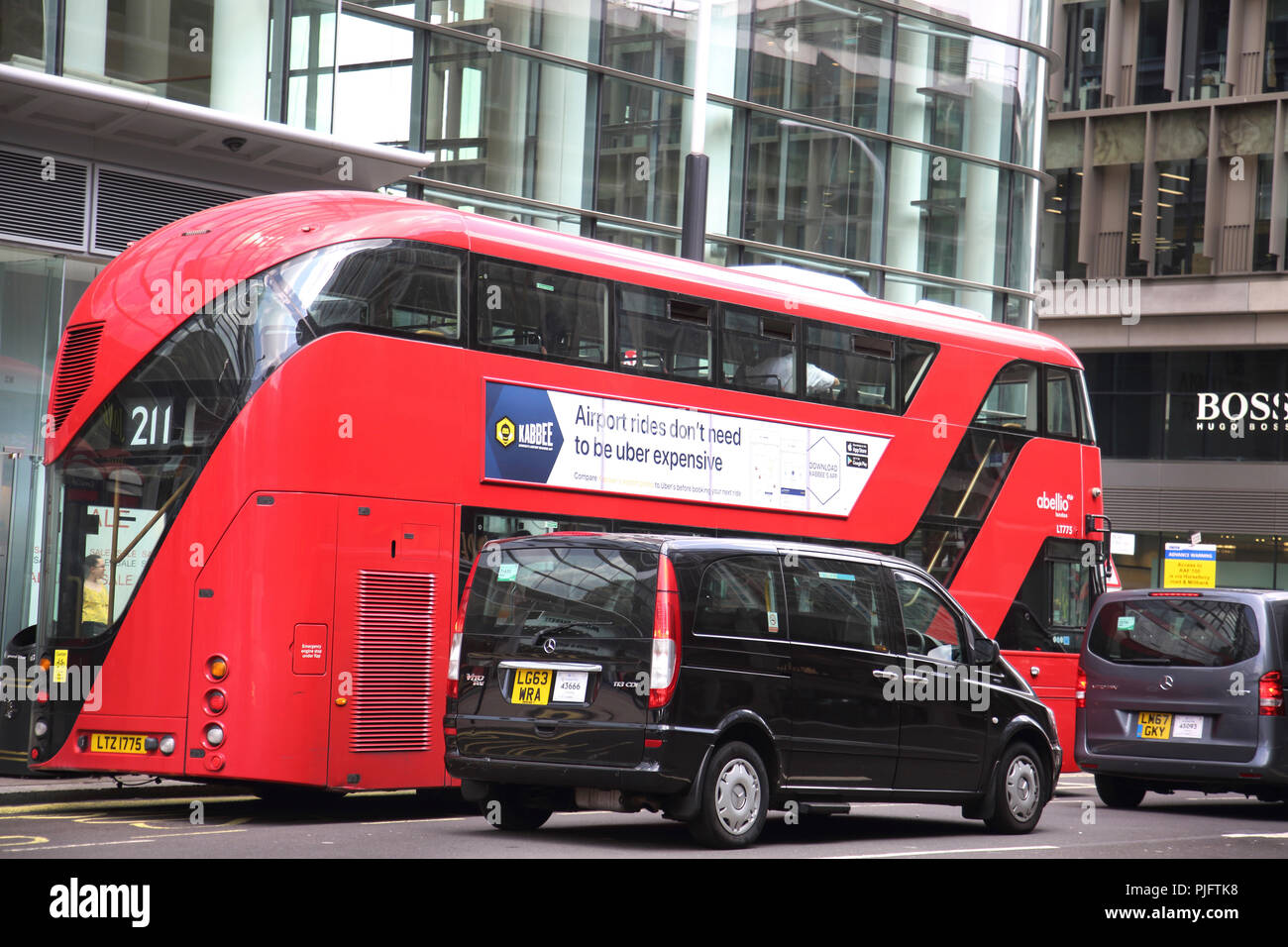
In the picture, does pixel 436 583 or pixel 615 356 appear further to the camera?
pixel 615 356

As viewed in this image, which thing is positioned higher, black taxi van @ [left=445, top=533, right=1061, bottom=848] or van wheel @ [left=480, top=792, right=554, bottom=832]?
black taxi van @ [left=445, top=533, right=1061, bottom=848]

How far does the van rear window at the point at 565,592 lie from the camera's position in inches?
404

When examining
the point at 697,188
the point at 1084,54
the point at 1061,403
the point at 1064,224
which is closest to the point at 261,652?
the point at 697,188

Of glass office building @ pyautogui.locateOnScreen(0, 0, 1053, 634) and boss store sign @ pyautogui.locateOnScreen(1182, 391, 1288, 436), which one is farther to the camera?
boss store sign @ pyautogui.locateOnScreen(1182, 391, 1288, 436)

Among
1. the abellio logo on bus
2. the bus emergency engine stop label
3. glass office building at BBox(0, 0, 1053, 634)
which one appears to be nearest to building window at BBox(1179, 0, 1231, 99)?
glass office building at BBox(0, 0, 1053, 634)

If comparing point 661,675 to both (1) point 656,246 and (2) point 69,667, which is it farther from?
(1) point 656,246

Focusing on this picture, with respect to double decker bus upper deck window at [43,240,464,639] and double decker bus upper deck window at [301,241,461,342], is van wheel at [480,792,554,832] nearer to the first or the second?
double decker bus upper deck window at [43,240,464,639]

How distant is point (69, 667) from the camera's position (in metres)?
11.9

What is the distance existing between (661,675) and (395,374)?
3174 millimetres

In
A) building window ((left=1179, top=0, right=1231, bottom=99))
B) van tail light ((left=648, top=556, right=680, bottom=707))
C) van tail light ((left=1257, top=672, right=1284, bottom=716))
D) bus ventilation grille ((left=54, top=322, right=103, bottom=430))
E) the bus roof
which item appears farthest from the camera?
building window ((left=1179, top=0, right=1231, bottom=99))

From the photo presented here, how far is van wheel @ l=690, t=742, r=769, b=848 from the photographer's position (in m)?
10.2

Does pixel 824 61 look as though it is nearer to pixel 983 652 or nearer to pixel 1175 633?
pixel 1175 633

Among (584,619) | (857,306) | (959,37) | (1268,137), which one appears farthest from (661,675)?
(1268,137)

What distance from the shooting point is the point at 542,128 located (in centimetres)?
2298
